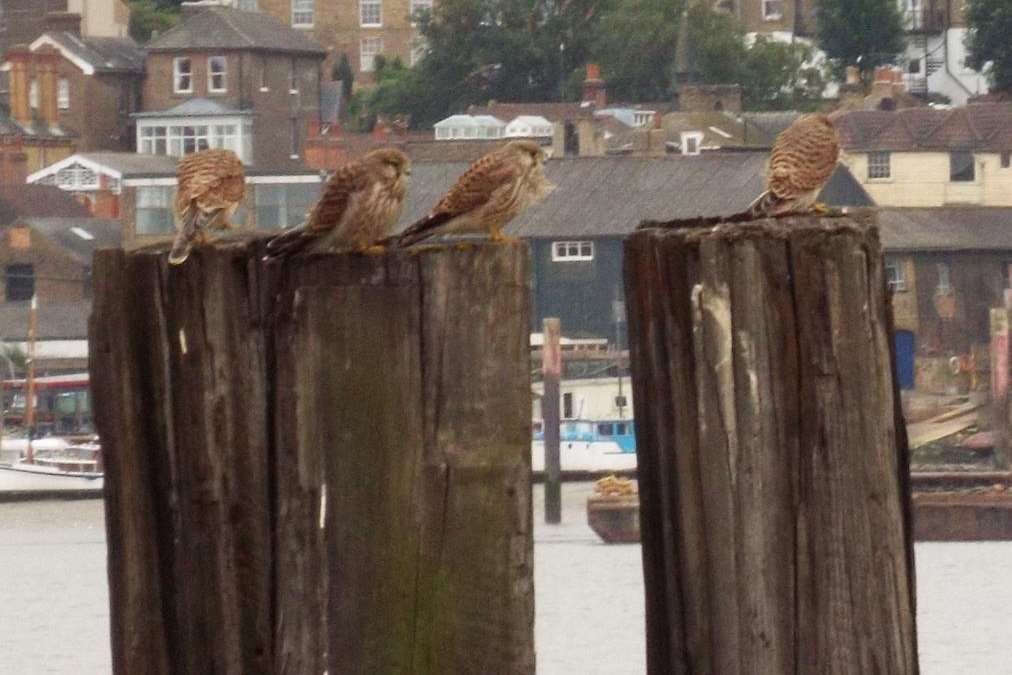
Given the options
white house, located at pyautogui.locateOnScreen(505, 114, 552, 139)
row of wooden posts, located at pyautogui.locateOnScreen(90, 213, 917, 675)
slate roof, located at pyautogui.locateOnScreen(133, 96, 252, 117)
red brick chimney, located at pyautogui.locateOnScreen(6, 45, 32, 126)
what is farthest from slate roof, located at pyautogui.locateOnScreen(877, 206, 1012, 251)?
row of wooden posts, located at pyautogui.locateOnScreen(90, 213, 917, 675)

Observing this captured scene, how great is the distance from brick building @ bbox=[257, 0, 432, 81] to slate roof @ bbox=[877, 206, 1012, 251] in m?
52.0

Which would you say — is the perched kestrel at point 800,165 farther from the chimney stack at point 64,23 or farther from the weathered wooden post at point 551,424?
the chimney stack at point 64,23

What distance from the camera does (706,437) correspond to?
612cm

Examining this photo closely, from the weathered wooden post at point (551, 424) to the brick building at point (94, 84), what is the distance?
2372 inches

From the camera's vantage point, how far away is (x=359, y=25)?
130875 millimetres

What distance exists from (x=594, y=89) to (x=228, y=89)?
13.3 m

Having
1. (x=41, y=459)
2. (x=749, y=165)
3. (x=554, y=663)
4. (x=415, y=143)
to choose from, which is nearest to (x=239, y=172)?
(x=554, y=663)

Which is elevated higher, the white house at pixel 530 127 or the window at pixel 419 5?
the window at pixel 419 5

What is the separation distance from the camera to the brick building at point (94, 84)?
108 m

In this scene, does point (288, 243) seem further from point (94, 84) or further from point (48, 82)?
point (94, 84)

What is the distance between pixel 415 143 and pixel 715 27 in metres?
26.0

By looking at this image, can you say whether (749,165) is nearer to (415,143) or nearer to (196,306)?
(415,143)

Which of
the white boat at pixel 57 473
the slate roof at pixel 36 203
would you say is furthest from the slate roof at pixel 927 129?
the white boat at pixel 57 473

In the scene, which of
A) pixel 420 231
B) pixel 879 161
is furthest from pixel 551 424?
pixel 420 231
